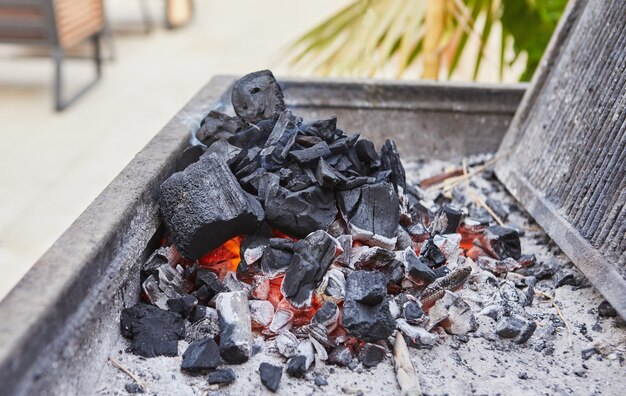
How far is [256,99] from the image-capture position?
2.10m

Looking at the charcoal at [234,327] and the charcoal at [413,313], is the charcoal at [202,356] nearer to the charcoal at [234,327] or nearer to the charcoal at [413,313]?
the charcoal at [234,327]

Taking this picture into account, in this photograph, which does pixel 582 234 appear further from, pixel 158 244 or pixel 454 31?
pixel 454 31

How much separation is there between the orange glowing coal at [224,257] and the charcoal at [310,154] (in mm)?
264

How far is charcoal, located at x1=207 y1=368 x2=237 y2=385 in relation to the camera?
1396 mm

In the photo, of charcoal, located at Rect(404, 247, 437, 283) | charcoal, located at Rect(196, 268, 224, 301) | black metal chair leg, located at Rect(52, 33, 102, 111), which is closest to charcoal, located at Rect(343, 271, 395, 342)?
charcoal, located at Rect(404, 247, 437, 283)

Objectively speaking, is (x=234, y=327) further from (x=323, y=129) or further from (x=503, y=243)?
(x=503, y=243)

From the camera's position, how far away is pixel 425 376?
1459mm

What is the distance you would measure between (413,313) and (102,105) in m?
3.56

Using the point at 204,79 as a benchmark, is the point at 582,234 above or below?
above

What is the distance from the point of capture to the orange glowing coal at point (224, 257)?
1767 millimetres

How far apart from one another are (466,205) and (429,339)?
843 millimetres

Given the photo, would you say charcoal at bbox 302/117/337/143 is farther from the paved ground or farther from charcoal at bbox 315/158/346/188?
the paved ground

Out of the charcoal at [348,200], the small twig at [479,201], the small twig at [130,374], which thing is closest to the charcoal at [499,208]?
the small twig at [479,201]

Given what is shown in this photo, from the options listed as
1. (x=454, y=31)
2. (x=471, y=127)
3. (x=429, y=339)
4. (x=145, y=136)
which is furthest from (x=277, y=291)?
(x=145, y=136)
